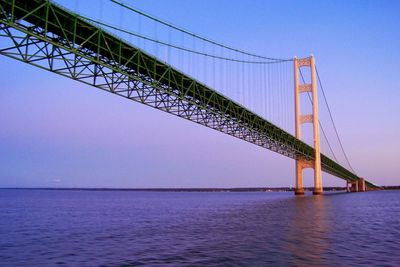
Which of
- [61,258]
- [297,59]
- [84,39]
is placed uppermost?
[297,59]

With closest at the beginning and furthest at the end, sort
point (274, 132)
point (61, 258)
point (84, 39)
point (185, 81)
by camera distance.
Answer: point (61, 258)
point (84, 39)
point (185, 81)
point (274, 132)

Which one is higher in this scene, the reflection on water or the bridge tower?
the bridge tower

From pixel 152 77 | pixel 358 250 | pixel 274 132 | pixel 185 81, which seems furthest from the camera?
pixel 274 132

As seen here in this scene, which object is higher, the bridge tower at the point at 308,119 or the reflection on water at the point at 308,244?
the bridge tower at the point at 308,119

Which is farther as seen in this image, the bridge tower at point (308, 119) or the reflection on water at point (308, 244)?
the bridge tower at point (308, 119)

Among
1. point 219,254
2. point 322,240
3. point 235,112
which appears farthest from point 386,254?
point 235,112

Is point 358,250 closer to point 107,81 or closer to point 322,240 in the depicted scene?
point 322,240

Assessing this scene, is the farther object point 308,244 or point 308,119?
point 308,119

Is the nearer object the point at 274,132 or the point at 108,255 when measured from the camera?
the point at 108,255

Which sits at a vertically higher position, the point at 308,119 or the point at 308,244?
the point at 308,119

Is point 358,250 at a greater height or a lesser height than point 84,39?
lesser

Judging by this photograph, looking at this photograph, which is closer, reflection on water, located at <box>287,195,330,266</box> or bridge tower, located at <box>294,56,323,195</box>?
reflection on water, located at <box>287,195,330,266</box>
